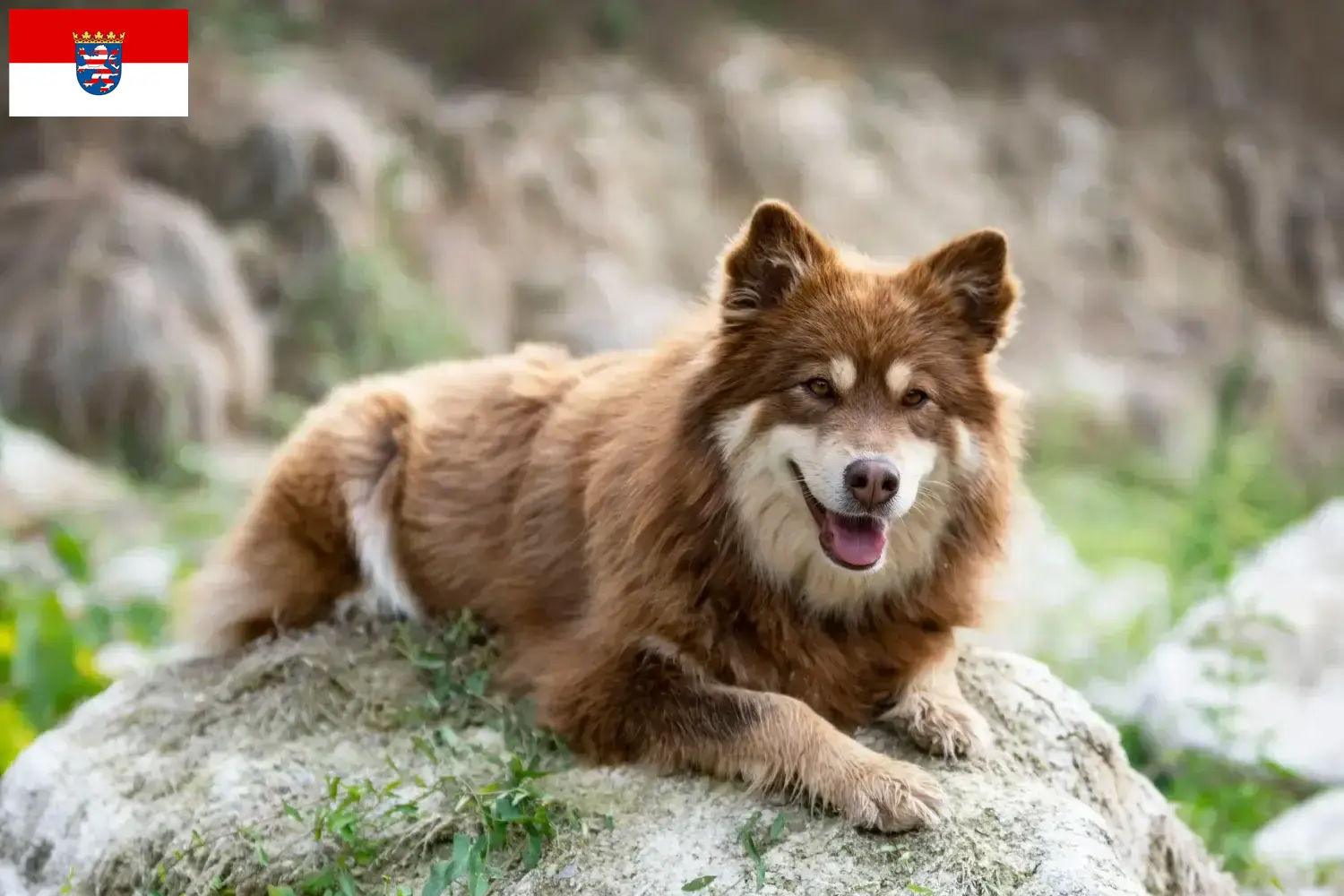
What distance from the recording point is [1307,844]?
5.27 metres

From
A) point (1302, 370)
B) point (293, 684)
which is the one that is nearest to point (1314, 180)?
point (1302, 370)

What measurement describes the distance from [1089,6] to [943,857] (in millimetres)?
12061

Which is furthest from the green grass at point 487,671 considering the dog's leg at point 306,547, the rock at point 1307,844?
the dog's leg at point 306,547

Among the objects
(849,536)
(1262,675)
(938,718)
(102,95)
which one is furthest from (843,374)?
(102,95)

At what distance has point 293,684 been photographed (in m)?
4.29

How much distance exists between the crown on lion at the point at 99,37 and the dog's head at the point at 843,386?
16.2ft

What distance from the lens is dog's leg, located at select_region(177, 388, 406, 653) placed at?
182 inches

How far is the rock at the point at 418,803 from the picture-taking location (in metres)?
3.22

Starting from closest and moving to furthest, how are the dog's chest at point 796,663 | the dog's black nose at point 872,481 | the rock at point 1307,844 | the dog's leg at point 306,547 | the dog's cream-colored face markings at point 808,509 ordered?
the dog's black nose at point 872,481 → the dog's cream-colored face markings at point 808,509 → the dog's chest at point 796,663 → the dog's leg at point 306,547 → the rock at point 1307,844

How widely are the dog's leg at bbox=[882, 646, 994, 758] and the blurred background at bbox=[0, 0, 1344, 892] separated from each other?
2741 mm

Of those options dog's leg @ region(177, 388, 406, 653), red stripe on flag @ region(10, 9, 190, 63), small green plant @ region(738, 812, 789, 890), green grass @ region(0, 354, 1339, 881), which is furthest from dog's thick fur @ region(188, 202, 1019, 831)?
red stripe on flag @ region(10, 9, 190, 63)

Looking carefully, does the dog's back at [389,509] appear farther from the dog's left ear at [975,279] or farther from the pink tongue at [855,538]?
the dog's left ear at [975,279]

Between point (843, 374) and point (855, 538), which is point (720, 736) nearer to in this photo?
point (855, 538)

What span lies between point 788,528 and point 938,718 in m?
0.72
